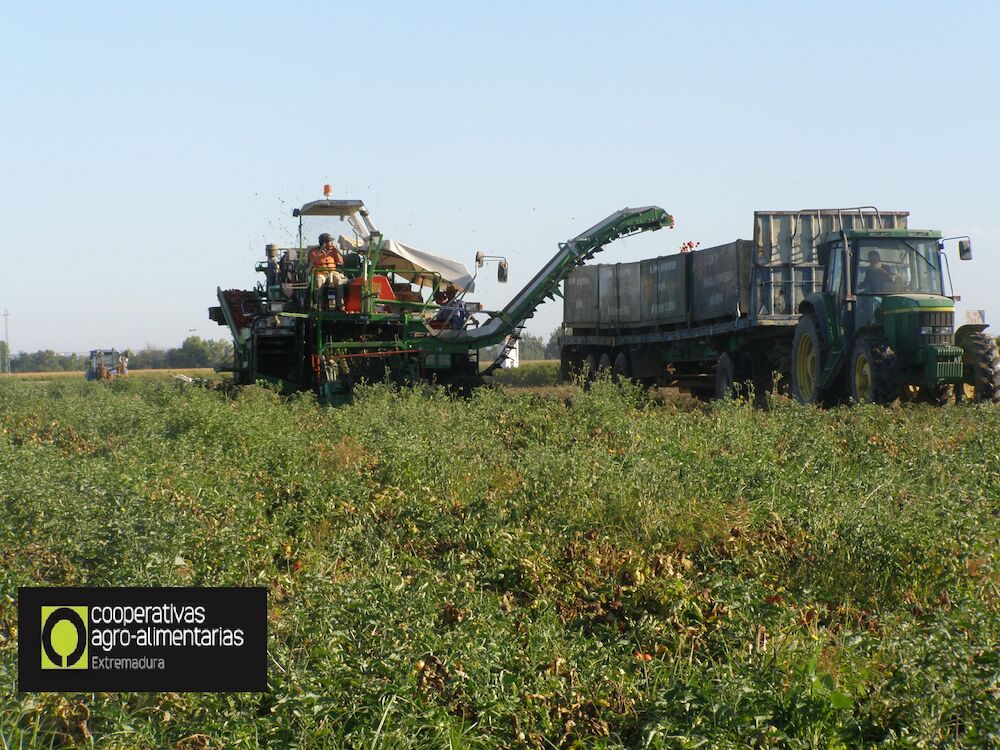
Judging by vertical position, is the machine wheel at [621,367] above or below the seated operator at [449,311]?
below

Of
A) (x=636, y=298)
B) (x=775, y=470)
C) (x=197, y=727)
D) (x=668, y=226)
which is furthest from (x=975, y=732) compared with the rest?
(x=636, y=298)

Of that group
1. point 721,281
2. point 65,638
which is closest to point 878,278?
point 721,281

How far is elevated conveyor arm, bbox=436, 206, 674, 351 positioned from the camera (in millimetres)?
20812

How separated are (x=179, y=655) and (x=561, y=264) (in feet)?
56.8

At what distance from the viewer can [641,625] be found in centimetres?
578

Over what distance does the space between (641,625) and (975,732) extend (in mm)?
1864

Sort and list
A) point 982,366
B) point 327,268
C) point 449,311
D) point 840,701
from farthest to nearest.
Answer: point 449,311 → point 327,268 → point 982,366 → point 840,701

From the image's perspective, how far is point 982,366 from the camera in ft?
46.0

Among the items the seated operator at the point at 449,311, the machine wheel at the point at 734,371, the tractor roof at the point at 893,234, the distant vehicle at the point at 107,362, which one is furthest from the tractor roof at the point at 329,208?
the distant vehicle at the point at 107,362

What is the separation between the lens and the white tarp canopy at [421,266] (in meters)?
20.6

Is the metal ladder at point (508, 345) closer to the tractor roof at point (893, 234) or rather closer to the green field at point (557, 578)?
the tractor roof at point (893, 234)

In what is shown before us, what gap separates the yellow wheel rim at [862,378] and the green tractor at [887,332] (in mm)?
12

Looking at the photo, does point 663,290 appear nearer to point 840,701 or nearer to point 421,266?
point 421,266

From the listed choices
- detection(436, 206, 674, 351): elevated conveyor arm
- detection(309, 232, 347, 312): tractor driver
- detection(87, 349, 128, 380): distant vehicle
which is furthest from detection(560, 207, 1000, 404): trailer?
detection(87, 349, 128, 380): distant vehicle
